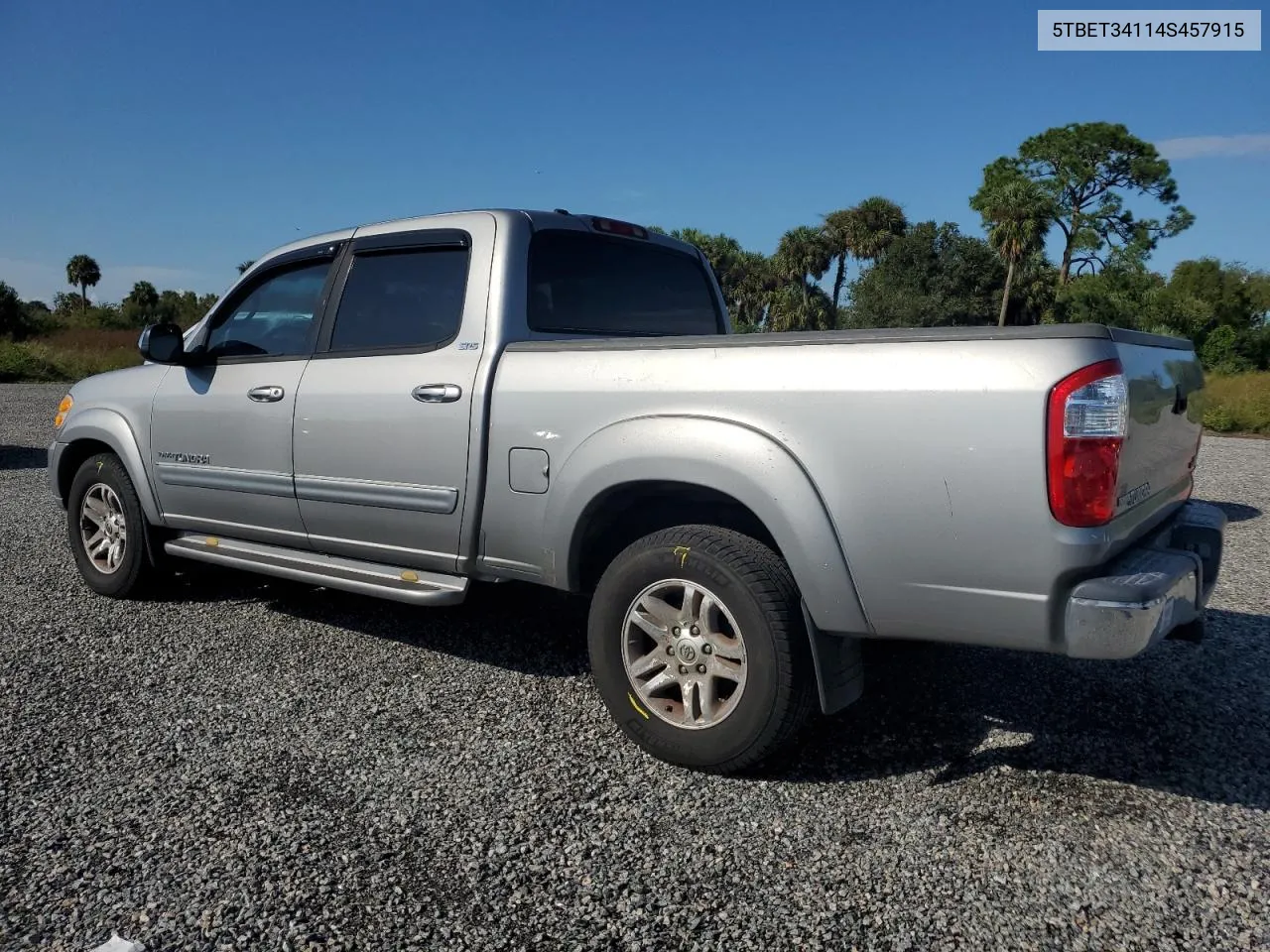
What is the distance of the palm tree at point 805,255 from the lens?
175ft

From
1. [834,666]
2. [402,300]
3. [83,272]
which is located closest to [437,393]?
[402,300]

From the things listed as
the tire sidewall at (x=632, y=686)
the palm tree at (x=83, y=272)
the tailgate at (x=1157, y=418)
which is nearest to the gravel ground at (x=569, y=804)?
the tire sidewall at (x=632, y=686)

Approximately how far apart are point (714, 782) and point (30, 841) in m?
2.01

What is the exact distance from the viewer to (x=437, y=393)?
3795mm

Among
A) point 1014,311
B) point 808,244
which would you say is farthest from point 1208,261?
point 808,244

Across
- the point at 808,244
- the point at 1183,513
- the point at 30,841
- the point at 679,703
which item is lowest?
the point at 30,841

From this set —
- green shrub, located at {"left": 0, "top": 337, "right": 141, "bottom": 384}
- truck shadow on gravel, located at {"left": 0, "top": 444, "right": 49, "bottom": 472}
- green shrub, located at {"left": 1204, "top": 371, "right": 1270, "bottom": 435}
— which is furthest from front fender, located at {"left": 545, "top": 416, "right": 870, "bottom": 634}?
green shrub, located at {"left": 0, "top": 337, "right": 141, "bottom": 384}

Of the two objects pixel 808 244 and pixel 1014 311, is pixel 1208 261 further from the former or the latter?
pixel 808 244

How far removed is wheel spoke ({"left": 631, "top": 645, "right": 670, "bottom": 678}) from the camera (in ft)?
10.8

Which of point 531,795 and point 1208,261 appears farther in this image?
point 1208,261

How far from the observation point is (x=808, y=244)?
5341 cm

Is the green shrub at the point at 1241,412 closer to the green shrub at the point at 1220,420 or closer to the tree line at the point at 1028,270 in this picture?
the green shrub at the point at 1220,420

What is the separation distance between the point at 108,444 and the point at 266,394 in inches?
55.3

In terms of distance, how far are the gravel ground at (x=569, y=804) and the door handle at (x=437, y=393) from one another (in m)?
1.18
